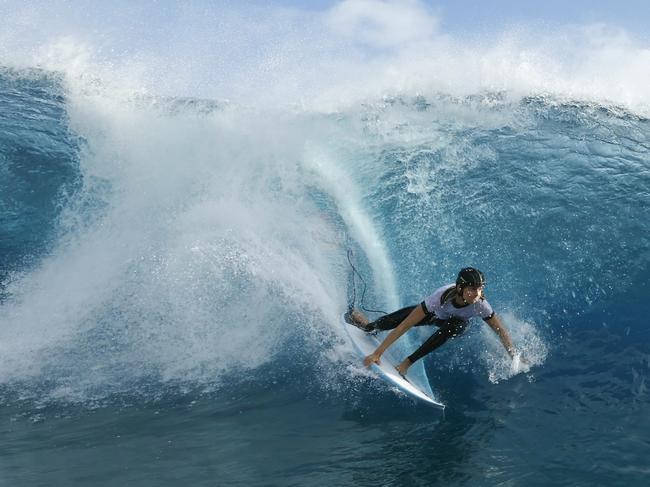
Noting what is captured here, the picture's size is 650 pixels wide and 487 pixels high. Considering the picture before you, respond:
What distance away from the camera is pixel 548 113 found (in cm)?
1505

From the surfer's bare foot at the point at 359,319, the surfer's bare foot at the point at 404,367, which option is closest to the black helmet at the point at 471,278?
the surfer's bare foot at the point at 404,367

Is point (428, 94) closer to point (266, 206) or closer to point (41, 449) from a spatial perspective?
point (266, 206)

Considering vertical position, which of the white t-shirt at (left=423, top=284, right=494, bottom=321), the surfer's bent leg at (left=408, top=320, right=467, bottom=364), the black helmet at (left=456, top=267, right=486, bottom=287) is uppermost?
the black helmet at (left=456, top=267, right=486, bottom=287)

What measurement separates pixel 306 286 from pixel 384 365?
217 cm

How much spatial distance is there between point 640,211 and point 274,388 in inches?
294

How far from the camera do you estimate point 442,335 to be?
646 centimetres

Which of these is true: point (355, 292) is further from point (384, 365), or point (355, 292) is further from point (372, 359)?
point (372, 359)

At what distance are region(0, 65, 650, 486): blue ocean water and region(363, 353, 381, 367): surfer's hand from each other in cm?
36

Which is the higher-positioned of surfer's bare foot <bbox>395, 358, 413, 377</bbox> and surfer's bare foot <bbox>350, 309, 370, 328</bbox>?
surfer's bare foot <bbox>350, 309, 370, 328</bbox>

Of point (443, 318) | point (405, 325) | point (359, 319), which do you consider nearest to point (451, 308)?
point (443, 318)

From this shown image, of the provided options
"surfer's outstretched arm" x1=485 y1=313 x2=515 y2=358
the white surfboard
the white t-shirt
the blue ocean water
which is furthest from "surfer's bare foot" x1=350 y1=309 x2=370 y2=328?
"surfer's outstretched arm" x1=485 y1=313 x2=515 y2=358

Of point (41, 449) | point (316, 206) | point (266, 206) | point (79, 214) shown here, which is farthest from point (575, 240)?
point (79, 214)

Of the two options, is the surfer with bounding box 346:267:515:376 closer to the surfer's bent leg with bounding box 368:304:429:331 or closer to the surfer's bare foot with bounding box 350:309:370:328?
the surfer's bent leg with bounding box 368:304:429:331

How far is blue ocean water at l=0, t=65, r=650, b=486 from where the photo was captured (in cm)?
549
